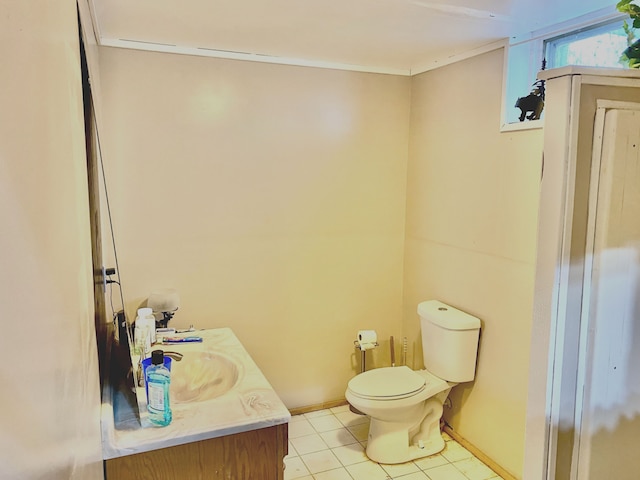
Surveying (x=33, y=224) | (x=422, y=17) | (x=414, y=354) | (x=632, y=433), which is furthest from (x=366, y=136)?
(x=33, y=224)

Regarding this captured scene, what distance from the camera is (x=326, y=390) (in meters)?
3.25

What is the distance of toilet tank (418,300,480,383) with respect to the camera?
261cm

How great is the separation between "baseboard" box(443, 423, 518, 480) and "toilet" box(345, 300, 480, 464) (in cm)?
13

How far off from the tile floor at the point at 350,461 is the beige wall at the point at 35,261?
6.57 feet

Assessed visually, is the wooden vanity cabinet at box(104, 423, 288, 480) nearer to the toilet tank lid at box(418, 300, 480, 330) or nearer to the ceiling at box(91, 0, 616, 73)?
the toilet tank lid at box(418, 300, 480, 330)

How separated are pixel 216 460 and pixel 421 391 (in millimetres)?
1301

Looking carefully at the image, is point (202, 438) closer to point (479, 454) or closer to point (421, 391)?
point (421, 391)

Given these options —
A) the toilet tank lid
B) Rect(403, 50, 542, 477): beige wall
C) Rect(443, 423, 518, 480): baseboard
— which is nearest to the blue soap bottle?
the toilet tank lid

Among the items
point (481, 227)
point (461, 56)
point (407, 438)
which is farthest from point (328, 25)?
point (407, 438)

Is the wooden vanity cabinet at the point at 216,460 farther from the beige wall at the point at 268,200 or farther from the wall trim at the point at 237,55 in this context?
the wall trim at the point at 237,55

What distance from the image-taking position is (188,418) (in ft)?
5.58

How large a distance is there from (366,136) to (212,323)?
59.2 inches

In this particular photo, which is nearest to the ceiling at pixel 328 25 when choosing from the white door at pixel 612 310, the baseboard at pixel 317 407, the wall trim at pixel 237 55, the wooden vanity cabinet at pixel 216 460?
the wall trim at pixel 237 55

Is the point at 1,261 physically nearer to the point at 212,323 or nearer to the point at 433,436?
the point at 212,323
